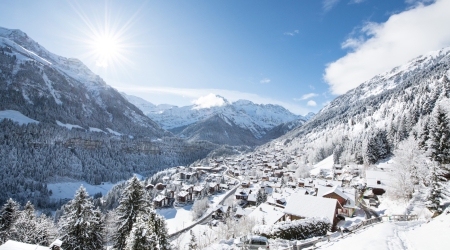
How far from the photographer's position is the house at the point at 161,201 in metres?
73.3

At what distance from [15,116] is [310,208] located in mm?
219729

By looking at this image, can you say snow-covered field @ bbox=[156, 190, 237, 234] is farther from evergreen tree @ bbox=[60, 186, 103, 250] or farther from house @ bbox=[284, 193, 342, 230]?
evergreen tree @ bbox=[60, 186, 103, 250]

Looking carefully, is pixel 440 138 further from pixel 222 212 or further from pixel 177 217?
pixel 177 217

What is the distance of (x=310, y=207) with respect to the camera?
1332 inches

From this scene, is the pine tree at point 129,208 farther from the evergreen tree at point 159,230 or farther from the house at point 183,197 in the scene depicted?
the house at point 183,197

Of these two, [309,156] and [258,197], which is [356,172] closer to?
[258,197]

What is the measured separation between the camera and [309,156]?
414ft

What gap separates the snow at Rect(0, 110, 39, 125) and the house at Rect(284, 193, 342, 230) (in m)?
202

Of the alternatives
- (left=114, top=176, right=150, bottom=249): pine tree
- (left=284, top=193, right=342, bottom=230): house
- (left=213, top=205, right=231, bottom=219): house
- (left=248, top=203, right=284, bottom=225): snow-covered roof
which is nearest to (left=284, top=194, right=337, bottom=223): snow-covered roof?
(left=284, top=193, right=342, bottom=230): house

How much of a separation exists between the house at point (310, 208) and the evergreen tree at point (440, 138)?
63.9ft

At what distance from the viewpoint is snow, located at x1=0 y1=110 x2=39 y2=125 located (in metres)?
152

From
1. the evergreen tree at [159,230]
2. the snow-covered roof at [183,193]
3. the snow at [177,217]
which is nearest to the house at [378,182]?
the snow at [177,217]

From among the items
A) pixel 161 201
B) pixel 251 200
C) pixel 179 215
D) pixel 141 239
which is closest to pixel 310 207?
pixel 141 239

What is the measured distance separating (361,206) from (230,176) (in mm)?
83941
